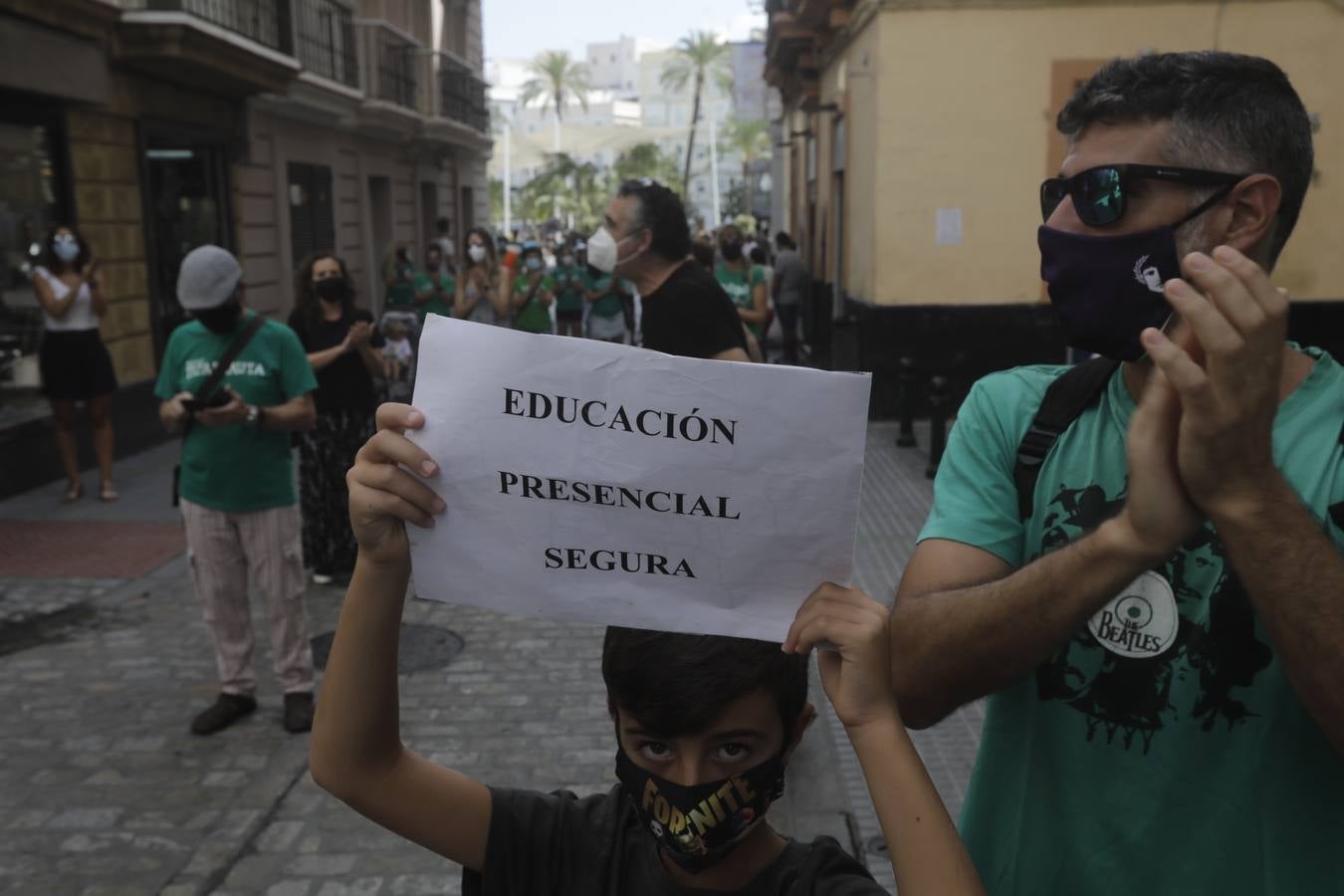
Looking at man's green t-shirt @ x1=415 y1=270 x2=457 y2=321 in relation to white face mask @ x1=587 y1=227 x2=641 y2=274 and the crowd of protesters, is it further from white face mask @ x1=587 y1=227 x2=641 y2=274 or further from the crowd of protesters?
the crowd of protesters

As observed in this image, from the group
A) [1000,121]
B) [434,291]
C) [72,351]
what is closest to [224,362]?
[72,351]

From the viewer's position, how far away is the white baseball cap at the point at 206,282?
4.80 metres

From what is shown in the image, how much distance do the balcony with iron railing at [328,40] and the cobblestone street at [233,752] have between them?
12.7m

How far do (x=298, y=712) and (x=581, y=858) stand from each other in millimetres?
3565

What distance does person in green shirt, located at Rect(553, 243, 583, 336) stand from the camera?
1900 centimetres

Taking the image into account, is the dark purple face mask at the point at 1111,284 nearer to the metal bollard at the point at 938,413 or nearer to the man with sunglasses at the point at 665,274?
the man with sunglasses at the point at 665,274

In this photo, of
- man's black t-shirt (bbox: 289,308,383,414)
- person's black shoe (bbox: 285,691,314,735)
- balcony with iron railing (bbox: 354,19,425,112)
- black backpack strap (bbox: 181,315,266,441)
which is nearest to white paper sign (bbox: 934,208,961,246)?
man's black t-shirt (bbox: 289,308,383,414)

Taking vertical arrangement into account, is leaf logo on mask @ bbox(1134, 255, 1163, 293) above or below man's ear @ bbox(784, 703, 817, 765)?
above

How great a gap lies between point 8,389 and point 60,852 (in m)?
7.05

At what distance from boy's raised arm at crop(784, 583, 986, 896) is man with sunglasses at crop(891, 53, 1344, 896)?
0.52 ft

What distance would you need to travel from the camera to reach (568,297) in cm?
1928

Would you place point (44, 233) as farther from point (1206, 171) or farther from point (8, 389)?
point (1206, 171)

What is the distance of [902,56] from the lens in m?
12.3

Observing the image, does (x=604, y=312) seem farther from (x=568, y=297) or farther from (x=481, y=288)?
(x=568, y=297)
